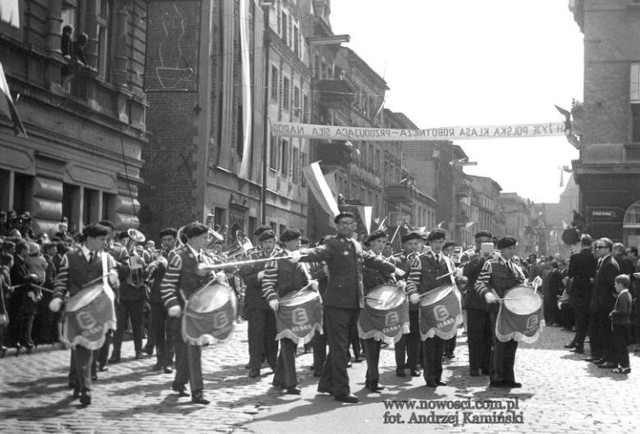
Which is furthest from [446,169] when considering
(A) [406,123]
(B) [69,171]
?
(B) [69,171]

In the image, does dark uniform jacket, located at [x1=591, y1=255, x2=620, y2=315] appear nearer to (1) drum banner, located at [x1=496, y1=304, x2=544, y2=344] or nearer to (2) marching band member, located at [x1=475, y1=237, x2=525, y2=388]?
(2) marching band member, located at [x1=475, y1=237, x2=525, y2=388]

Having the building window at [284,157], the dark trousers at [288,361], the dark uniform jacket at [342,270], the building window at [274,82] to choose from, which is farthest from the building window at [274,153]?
the dark trousers at [288,361]

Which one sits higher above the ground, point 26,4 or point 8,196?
point 26,4

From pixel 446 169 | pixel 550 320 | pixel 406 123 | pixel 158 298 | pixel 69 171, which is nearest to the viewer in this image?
→ pixel 158 298

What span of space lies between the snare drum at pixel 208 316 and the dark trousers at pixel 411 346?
3.58 meters

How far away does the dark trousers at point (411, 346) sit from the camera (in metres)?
12.9

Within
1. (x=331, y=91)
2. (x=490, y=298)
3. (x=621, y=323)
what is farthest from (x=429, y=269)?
(x=331, y=91)

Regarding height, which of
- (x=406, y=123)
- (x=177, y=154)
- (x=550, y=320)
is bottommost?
(x=550, y=320)

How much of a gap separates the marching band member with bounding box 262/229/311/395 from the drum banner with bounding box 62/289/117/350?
2.01 metres

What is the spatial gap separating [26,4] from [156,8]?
12.0 meters

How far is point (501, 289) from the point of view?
12109mm

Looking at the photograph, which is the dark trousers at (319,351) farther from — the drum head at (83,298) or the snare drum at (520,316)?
the drum head at (83,298)

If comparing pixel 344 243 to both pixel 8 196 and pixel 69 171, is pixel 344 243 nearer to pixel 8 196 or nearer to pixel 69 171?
pixel 8 196

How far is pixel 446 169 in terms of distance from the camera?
88375mm
